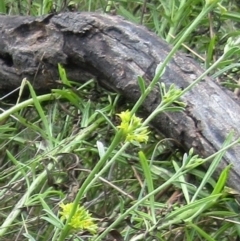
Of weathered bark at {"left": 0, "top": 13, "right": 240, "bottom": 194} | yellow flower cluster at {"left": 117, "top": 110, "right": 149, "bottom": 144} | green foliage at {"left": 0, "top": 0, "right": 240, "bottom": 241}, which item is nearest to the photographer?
yellow flower cluster at {"left": 117, "top": 110, "right": 149, "bottom": 144}

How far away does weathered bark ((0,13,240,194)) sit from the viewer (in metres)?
1.10

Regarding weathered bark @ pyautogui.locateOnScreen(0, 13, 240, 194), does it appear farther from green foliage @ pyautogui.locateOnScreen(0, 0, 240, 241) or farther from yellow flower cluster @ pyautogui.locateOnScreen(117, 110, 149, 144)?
yellow flower cluster @ pyautogui.locateOnScreen(117, 110, 149, 144)

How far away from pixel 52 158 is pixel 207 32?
62cm

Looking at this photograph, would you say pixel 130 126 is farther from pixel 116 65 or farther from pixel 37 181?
pixel 116 65

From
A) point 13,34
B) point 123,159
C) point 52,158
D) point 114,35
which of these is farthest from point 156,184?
point 13,34

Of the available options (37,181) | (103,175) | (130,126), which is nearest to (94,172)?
(130,126)

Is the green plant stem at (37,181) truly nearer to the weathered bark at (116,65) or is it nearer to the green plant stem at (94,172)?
the weathered bark at (116,65)

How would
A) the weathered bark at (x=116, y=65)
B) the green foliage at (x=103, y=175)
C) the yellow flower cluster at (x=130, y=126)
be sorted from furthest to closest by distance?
the weathered bark at (x=116, y=65) → the green foliage at (x=103, y=175) → the yellow flower cluster at (x=130, y=126)

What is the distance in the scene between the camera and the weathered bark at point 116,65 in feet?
3.59

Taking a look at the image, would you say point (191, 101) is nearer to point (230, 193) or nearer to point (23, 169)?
point (230, 193)

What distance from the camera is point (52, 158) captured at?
3.54ft

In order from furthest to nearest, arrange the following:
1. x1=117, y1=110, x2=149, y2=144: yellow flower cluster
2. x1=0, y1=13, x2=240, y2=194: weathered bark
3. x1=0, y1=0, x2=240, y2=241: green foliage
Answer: x1=0, y1=13, x2=240, y2=194: weathered bark → x1=0, y1=0, x2=240, y2=241: green foliage → x1=117, y1=110, x2=149, y2=144: yellow flower cluster

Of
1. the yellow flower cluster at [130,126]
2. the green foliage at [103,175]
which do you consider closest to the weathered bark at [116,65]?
the green foliage at [103,175]

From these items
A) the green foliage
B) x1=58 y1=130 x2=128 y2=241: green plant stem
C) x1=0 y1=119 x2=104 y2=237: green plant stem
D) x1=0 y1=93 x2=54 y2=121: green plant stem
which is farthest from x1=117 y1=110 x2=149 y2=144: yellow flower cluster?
x1=0 y1=93 x2=54 y2=121: green plant stem
